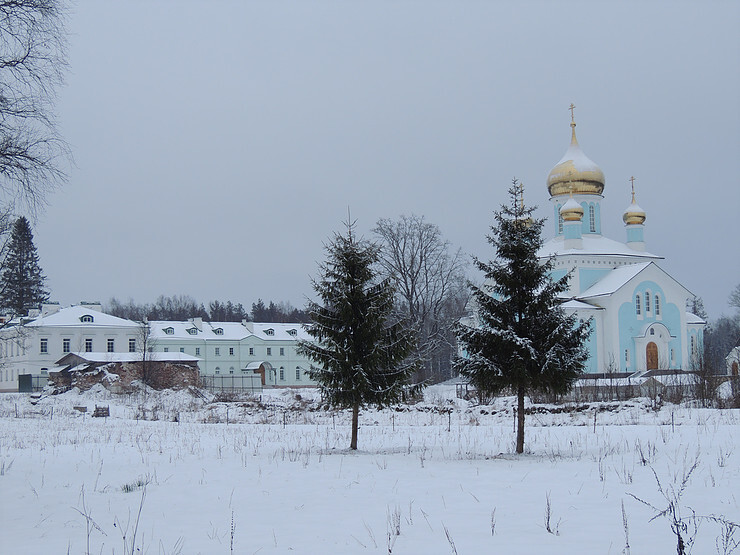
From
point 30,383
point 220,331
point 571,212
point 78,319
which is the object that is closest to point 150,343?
point 78,319

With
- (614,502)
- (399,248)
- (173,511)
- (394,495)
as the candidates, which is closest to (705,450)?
(614,502)

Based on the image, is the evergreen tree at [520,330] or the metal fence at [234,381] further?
the metal fence at [234,381]

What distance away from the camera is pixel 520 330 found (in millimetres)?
14953

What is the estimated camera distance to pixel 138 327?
6147cm

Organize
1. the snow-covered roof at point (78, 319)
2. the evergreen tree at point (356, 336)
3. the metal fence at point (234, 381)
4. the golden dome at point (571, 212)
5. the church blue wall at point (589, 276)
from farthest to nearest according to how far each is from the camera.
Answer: the snow-covered roof at point (78, 319) → the metal fence at point (234, 381) → the golden dome at point (571, 212) → the church blue wall at point (589, 276) → the evergreen tree at point (356, 336)

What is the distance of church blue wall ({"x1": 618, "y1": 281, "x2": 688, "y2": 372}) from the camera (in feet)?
153

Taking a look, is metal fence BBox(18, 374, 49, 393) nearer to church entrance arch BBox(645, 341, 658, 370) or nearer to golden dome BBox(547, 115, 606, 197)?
golden dome BBox(547, 115, 606, 197)

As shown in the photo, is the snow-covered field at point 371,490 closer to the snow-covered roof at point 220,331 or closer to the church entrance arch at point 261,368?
the church entrance arch at point 261,368

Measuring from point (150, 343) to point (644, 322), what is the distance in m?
40.6

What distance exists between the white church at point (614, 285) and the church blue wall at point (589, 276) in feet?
0.22

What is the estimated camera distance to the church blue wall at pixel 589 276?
A: 49969 millimetres

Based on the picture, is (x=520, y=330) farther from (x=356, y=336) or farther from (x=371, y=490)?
(x=371, y=490)

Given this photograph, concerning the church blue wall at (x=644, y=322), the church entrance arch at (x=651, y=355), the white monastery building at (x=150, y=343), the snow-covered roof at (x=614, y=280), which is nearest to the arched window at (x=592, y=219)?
the snow-covered roof at (x=614, y=280)

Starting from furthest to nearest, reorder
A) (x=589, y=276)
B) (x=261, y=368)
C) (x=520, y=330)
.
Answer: (x=261, y=368), (x=589, y=276), (x=520, y=330)
